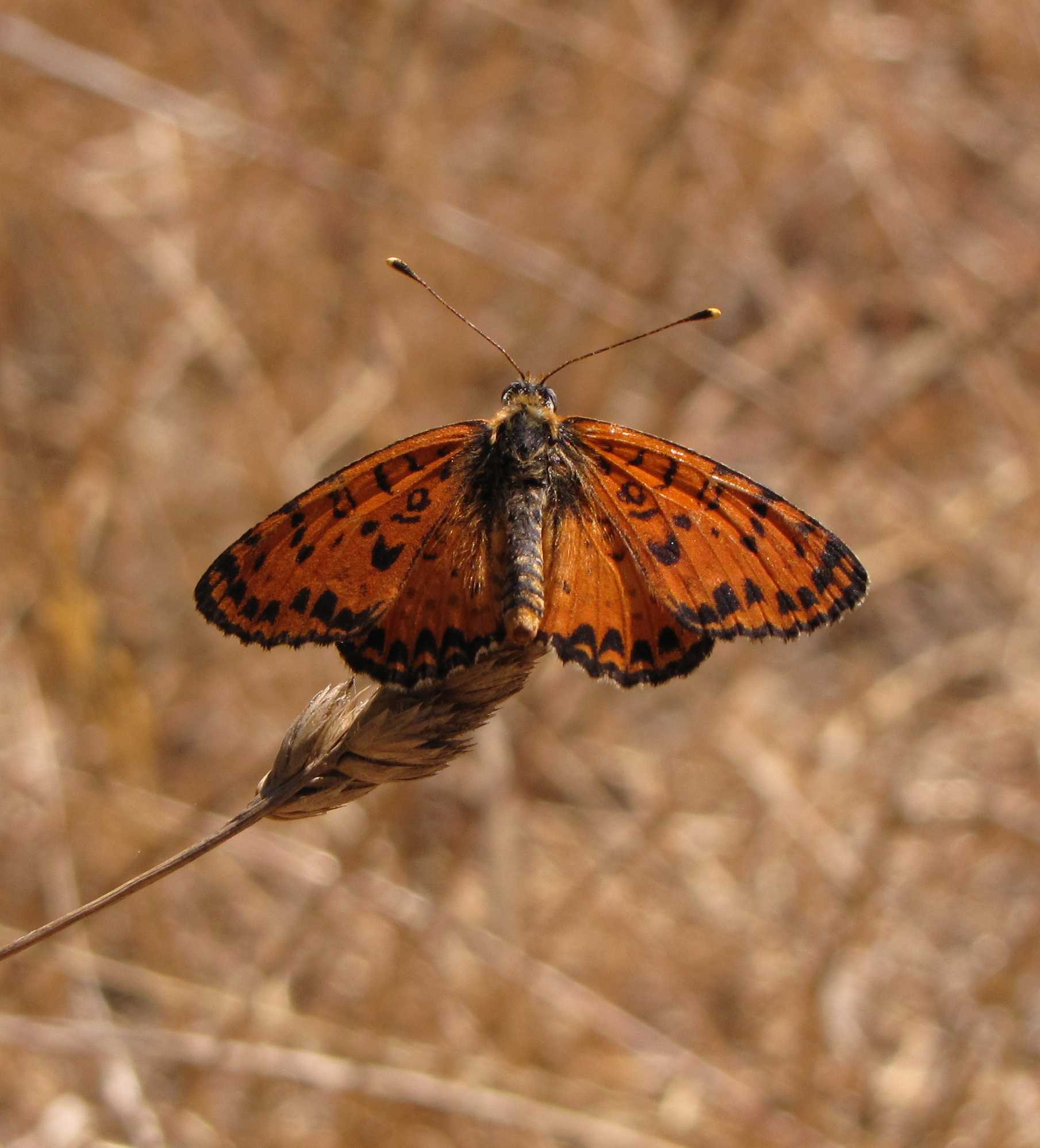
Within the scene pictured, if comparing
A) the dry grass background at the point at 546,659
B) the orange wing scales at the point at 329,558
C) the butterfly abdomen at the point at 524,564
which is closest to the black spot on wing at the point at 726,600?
the butterfly abdomen at the point at 524,564

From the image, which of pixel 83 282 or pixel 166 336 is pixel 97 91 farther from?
pixel 83 282

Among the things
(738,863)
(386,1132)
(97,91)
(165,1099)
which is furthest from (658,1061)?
(97,91)

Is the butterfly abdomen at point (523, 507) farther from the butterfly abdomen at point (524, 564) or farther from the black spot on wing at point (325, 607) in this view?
the black spot on wing at point (325, 607)

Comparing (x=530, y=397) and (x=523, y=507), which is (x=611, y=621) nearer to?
(x=523, y=507)

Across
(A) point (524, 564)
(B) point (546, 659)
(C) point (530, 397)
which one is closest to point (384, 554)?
(A) point (524, 564)

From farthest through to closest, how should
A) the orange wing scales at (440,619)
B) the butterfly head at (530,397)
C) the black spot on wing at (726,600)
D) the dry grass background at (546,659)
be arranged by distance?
the dry grass background at (546,659)
the butterfly head at (530,397)
the black spot on wing at (726,600)
the orange wing scales at (440,619)

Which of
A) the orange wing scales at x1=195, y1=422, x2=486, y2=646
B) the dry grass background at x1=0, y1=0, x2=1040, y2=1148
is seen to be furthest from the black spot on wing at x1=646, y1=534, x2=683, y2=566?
the dry grass background at x1=0, y1=0, x2=1040, y2=1148

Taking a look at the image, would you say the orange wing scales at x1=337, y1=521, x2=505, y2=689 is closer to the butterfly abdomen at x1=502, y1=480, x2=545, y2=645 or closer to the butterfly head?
the butterfly abdomen at x1=502, y1=480, x2=545, y2=645
